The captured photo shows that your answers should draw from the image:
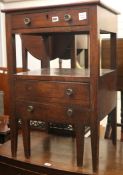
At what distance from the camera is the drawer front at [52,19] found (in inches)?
42.6

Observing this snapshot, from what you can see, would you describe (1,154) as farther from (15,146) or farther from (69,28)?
(69,28)

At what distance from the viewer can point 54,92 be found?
1.20 metres

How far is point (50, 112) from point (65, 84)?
15cm

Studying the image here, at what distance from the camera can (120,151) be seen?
55.6 inches

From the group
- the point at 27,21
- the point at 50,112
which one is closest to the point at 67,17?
the point at 27,21

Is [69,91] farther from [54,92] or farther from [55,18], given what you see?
[55,18]

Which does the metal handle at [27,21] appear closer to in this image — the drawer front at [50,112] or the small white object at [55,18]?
the small white object at [55,18]

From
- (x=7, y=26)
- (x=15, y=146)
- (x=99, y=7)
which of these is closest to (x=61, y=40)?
(x=7, y=26)

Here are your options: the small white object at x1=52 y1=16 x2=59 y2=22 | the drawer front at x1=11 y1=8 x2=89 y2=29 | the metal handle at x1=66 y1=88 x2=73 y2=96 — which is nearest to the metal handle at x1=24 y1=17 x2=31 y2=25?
the drawer front at x1=11 y1=8 x2=89 y2=29

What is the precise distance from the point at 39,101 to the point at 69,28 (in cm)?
36

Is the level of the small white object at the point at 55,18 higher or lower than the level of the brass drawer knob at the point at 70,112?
higher

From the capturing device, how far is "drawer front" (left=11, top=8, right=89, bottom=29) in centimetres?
108

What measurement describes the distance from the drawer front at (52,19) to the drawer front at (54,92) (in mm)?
253

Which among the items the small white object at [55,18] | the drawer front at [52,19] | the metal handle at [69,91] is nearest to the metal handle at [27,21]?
the drawer front at [52,19]
